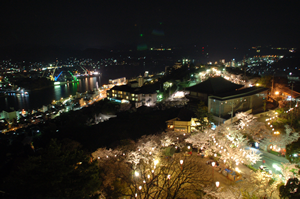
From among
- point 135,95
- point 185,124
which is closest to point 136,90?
point 135,95

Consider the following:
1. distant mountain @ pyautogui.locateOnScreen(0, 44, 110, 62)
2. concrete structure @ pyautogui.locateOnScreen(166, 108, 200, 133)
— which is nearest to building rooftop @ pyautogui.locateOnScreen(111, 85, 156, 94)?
concrete structure @ pyautogui.locateOnScreen(166, 108, 200, 133)

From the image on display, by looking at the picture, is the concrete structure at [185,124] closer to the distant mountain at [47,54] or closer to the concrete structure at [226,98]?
the concrete structure at [226,98]

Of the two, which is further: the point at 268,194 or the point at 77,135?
the point at 77,135

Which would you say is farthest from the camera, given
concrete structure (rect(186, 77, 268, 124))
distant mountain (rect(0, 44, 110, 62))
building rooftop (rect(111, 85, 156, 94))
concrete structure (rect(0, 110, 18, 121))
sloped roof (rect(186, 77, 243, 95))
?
distant mountain (rect(0, 44, 110, 62))

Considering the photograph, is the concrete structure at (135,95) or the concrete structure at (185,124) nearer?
the concrete structure at (185,124)

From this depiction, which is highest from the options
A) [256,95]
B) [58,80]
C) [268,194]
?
[256,95]

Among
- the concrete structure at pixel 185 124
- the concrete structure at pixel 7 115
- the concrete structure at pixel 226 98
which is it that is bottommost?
the concrete structure at pixel 7 115

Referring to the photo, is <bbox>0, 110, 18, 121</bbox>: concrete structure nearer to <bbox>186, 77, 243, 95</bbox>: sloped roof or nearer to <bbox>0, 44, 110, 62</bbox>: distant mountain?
<bbox>186, 77, 243, 95</bbox>: sloped roof

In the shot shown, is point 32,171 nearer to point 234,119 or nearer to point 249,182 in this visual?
point 249,182

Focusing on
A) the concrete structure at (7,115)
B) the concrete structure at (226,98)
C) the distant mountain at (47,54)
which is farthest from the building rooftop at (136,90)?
the distant mountain at (47,54)

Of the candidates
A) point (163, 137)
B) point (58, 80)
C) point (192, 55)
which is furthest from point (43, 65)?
point (163, 137)

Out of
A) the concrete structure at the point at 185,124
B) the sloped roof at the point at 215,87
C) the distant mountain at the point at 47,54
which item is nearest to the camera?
the concrete structure at the point at 185,124
